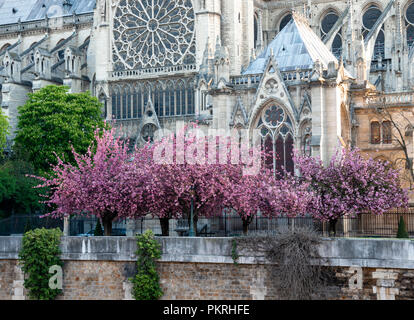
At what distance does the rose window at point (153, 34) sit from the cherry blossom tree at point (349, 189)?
87.7ft

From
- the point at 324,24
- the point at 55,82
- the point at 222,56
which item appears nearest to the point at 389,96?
the point at 222,56

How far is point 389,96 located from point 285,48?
18.4ft

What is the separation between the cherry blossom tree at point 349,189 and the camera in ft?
96.1

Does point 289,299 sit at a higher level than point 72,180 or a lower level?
lower

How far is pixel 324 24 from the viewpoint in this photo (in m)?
61.0

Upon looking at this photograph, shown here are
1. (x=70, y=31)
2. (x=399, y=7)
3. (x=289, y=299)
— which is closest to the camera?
(x=289, y=299)

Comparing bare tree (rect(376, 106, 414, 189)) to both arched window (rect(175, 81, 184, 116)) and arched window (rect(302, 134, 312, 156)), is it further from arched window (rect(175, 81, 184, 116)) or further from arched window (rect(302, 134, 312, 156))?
arched window (rect(175, 81, 184, 116))

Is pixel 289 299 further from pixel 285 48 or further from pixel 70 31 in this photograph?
pixel 70 31

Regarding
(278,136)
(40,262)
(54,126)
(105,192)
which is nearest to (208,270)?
(40,262)

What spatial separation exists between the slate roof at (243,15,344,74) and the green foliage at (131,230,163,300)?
13.7 m

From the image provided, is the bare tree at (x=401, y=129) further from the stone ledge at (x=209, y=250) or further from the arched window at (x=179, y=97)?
the arched window at (x=179, y=97)

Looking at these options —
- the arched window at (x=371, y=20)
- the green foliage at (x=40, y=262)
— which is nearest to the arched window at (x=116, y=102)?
the arched window at (x=371, y=20)

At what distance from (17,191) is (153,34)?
18607 mm

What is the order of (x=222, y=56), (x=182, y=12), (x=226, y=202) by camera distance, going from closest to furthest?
1. (x=226, y=202)
2. (x=222, y=56)
3. (x=182, y=12)
